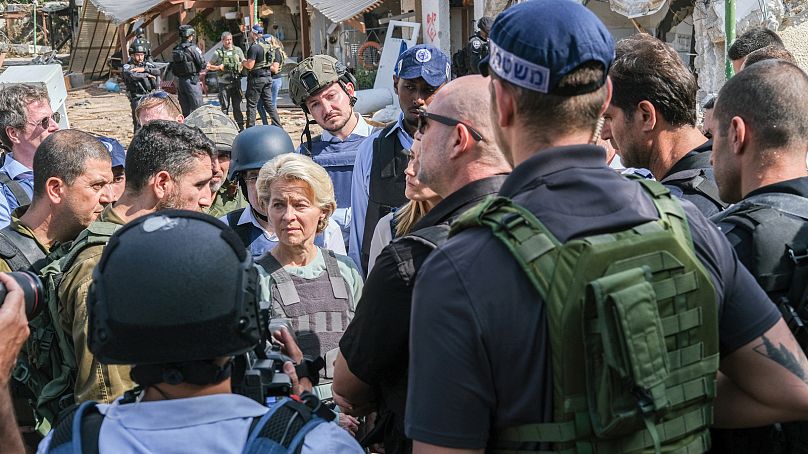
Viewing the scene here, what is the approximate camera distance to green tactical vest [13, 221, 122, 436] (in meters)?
2.84

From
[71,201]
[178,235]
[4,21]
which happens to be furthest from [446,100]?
[4,21]

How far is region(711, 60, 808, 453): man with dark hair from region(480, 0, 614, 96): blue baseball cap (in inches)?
32.8

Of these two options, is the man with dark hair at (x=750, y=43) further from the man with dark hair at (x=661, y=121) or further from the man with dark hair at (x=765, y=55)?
the man with dark hair at (x=661, y=121)

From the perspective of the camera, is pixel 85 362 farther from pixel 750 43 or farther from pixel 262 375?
pixel 750 43

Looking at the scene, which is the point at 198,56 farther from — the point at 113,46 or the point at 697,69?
the point at 113,46

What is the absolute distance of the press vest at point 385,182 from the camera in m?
4.47

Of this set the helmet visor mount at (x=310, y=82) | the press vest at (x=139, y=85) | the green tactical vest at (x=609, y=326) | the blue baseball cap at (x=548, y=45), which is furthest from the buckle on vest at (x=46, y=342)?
the press vest at (x=139, y=85)

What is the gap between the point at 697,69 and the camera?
36.1ft

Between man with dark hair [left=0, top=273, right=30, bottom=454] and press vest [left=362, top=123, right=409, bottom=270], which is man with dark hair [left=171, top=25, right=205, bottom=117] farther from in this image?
man with dark hair [left=0, top=273, right=30, bottom=454]

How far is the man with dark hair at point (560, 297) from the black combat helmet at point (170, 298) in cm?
37

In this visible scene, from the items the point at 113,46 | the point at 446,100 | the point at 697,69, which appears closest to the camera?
the point at 446,100

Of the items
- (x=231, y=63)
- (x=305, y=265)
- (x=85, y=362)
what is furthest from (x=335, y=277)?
(x=231, y=63)

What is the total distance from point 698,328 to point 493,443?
0.49 meters

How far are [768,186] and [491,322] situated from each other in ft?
4.22
